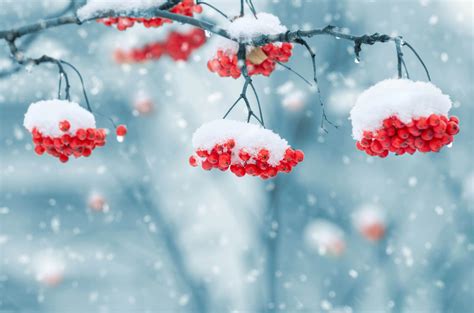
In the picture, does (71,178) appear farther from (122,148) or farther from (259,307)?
(259,307)

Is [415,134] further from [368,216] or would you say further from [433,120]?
[368,216]

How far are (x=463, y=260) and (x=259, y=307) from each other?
3.30m

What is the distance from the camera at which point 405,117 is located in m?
1.80

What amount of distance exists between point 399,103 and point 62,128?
136cm

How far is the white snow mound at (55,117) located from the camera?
234cm

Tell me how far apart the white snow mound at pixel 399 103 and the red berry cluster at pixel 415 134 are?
21mm

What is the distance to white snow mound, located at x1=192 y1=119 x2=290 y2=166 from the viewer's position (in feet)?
6.87

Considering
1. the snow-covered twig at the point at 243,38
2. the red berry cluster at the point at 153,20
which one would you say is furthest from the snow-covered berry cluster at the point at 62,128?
the red berry cluster at the point at 153,20

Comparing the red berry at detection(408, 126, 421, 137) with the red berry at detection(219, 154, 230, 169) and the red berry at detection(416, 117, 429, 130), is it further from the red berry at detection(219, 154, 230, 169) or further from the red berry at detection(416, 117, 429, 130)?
the red berry at detection(219, 154, 230, 169)

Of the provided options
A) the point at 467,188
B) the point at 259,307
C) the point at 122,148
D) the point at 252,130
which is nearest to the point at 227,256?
the point at 259,307

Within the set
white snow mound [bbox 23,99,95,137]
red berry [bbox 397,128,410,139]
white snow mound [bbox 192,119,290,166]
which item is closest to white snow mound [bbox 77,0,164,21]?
white snow mound [bbox 23,99,95,137]

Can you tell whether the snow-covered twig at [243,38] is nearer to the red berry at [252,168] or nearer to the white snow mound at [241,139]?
the white snow mound at [241,139]

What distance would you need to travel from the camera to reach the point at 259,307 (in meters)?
8.77

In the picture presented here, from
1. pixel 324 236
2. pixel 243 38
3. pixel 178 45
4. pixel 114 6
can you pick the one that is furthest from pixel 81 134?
pixel 324 236
